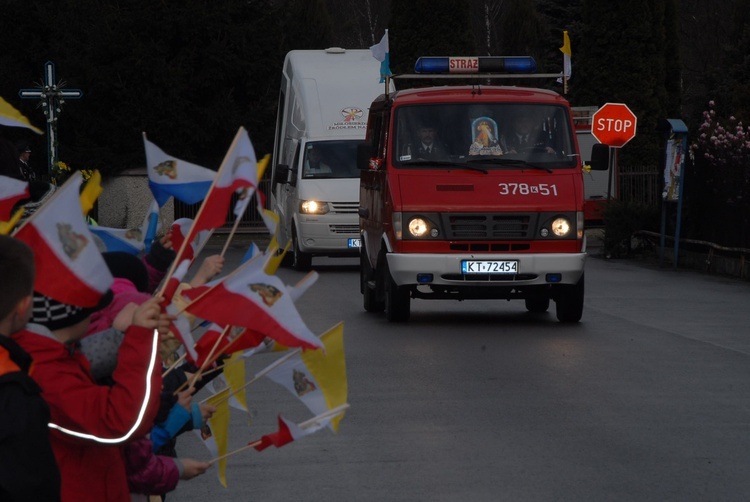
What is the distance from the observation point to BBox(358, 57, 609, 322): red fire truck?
14.4 metres

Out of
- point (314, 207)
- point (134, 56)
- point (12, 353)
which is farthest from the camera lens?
point (134, 56)

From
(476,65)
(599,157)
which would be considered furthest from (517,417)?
(476,65)

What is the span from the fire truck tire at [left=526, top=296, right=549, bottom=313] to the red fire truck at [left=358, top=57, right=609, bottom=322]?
49.3 inches

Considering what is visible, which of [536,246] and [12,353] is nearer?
[12,353]

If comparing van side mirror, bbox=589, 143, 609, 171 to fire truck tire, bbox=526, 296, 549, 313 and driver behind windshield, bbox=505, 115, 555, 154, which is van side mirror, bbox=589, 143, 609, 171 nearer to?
driver behind windshield, bbox=505, 115, 555, 154

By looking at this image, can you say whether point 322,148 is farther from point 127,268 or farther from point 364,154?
point 127,268

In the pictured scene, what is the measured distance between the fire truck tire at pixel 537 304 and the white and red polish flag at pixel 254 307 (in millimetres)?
12813

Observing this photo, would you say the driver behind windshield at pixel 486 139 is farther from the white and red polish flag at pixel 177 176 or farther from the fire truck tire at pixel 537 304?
the white and red polish flag at pixel 177 176

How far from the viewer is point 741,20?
4412 centimetres

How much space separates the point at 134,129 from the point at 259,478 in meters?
36.9

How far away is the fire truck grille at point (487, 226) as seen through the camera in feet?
47.2

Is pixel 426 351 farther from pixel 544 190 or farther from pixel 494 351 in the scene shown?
pixel 544 190

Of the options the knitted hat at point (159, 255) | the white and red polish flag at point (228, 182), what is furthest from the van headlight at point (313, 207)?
the white and red polish flag at point (228, 182)

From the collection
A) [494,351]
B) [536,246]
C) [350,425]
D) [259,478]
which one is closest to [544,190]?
[536,246]
